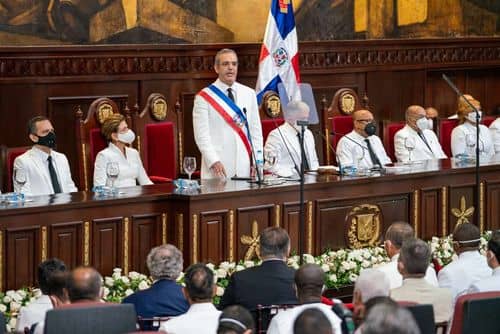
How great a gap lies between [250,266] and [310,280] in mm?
3186

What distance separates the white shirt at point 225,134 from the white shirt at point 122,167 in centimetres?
59

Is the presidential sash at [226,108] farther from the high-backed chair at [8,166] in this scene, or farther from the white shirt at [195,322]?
the white shirt at [195,322]

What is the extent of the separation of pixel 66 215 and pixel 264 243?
2178mm

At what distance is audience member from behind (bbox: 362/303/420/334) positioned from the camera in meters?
4.73

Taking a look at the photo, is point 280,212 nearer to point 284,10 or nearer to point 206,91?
point 206,91

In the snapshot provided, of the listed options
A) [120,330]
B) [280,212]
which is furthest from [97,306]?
[280,212]

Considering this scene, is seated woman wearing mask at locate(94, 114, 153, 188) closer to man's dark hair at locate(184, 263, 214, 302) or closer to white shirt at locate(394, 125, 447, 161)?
white shirt at locate(394, 125, 447, 161)

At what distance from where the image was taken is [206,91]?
11.5 metres

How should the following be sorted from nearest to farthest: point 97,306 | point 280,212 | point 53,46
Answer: point 97,306 < point 280,212 < point 53,46

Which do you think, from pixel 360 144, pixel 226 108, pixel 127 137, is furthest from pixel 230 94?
pixel 360 144

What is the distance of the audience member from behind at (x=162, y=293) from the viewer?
23.0 feet

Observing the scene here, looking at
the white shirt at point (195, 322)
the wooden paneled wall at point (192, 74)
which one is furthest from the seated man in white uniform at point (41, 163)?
the white shirt at point (195, 322)

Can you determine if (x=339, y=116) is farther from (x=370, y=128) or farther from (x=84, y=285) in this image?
(x=84, y=285)

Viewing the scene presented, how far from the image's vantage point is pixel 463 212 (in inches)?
456
